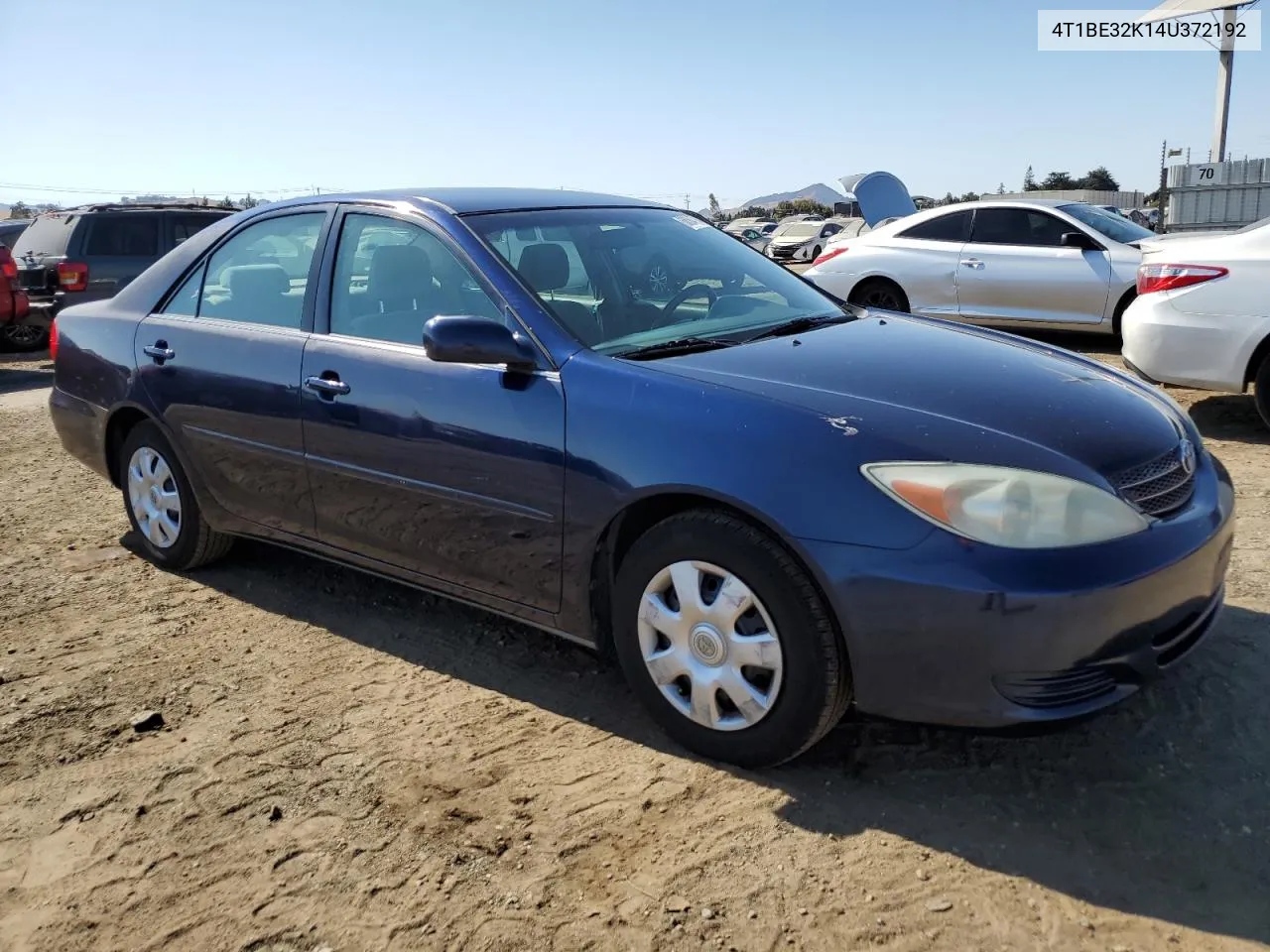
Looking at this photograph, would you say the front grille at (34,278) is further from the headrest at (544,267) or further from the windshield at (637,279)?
the headrest at (544,267)

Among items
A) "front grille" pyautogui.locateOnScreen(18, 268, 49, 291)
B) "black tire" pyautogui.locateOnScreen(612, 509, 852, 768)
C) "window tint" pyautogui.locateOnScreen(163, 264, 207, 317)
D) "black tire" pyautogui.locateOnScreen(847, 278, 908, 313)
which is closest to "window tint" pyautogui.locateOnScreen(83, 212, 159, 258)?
"front grille" pyautogui.locateOnScreen(18, 268, 49, 291)

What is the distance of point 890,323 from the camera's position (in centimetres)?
390

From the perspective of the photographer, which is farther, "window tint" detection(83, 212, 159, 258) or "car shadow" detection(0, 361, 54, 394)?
"window tint" detection(83, 212, 159, 258)

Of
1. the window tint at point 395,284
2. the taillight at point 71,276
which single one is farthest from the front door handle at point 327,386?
the taillight at point 71,276

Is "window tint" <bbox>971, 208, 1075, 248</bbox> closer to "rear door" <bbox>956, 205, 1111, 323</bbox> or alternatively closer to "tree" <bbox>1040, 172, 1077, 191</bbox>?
"rear door" <bbox>956, 205, 1111, 323</bbox>

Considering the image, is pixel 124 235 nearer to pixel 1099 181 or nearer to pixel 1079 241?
pixel 1079 241

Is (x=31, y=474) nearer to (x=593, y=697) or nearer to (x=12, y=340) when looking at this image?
(x=593, y=697)

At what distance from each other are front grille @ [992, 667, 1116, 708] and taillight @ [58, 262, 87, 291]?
12.3 metres

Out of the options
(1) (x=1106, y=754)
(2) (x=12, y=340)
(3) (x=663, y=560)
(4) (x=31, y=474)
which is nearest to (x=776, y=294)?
(3) (x=663, y=560)

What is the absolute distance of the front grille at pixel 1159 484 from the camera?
8.95ft

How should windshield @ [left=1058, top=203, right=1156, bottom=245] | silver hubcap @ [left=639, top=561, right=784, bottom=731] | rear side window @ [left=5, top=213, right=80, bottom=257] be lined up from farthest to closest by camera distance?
rear side window @ [left=5, top=213, right=80, bottom=257] < windshield @ [left=1058, top=203, right=1156, bottom=245] < silver hubcap @ [left=639, top=561, right=784, bottom=731]

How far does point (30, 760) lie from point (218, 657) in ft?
2.51

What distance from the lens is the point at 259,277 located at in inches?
168

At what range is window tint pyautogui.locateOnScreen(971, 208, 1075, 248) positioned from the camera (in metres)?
9.93
